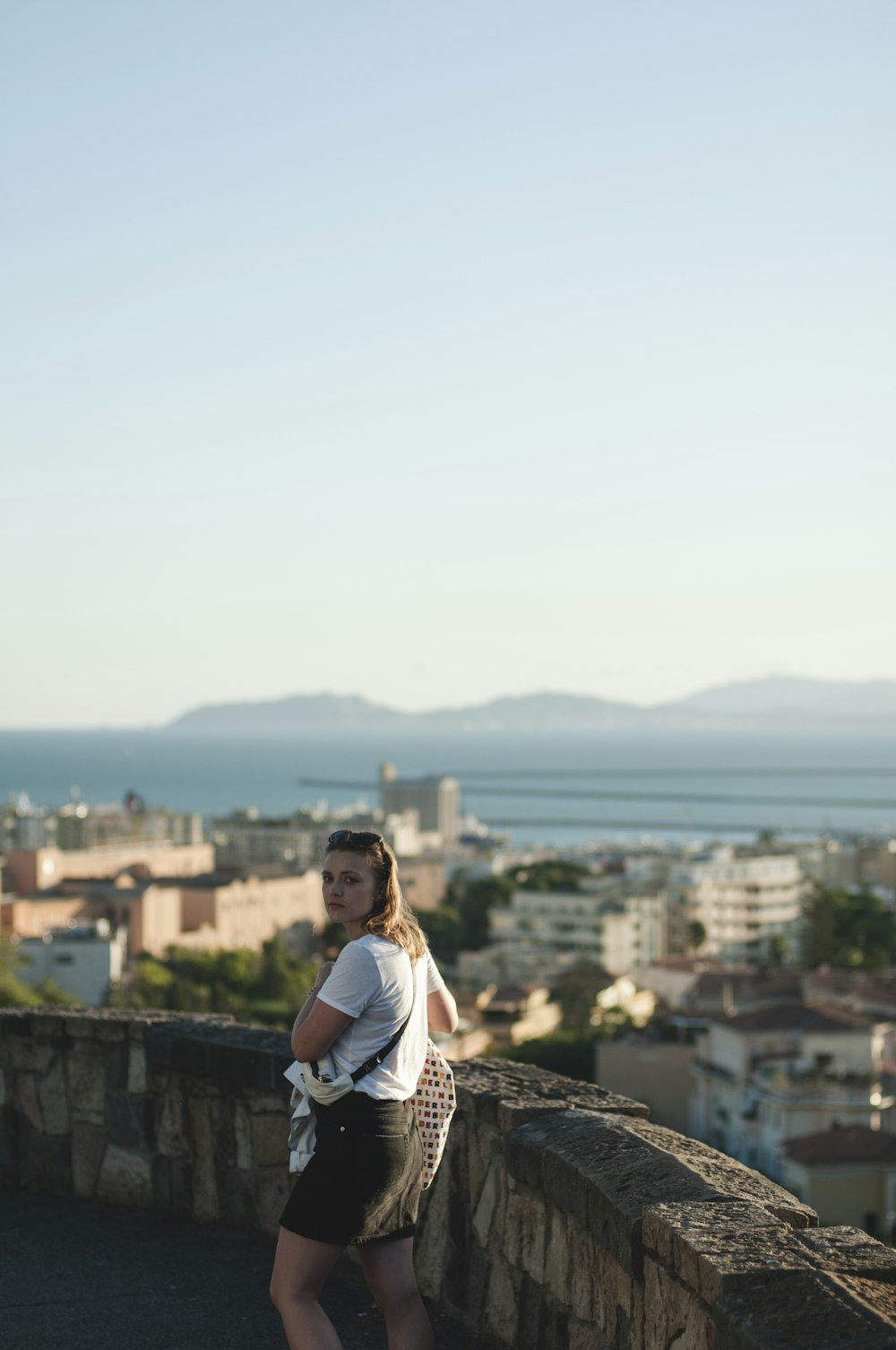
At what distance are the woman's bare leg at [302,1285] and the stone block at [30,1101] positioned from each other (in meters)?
2.40

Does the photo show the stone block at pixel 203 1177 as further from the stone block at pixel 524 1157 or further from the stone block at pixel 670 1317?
the stone block at pixel 670 1317

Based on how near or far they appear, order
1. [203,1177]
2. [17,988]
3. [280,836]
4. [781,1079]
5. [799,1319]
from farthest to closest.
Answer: [280,836], [17,988], [781,1079], [203,1177], [799,1319]

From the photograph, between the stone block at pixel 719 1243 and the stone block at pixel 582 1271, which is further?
the stone block at pixel 582 1271

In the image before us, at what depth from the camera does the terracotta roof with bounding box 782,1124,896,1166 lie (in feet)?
82.0

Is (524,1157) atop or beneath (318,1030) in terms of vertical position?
beneath

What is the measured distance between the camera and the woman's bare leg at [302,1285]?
10.0ft

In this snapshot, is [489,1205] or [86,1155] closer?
[489,1205]

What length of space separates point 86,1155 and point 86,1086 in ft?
0.71

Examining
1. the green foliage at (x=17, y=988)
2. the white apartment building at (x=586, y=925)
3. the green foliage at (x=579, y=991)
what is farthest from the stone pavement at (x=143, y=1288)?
the white apartment building at (x=586, y=925)

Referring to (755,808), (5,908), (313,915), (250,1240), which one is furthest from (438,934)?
(755,808)

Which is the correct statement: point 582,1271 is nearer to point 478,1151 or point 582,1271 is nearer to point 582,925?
point 478,1151

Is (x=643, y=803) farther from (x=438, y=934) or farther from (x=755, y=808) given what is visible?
(x=438, y=934)

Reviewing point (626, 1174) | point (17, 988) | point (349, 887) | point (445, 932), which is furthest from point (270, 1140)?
point (445, 932)

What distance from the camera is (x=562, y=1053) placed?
117 feet
